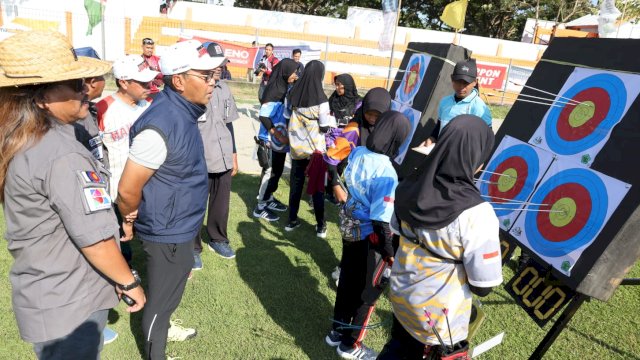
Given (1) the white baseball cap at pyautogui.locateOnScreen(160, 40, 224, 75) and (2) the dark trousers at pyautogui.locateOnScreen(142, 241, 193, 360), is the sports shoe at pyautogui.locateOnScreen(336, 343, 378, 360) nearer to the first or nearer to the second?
(2) the dark trousers at pyautogui.locateOnScreen(142, 241, 193, 360)

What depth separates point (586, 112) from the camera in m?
2.59

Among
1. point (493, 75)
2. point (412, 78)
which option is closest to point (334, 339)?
point (412, 78)

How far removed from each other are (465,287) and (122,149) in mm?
2689

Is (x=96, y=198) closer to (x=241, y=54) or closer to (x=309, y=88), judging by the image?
(x=309, y=88)

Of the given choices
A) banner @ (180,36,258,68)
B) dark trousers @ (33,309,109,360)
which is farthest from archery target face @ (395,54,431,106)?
banner @ (180,36,258,68)

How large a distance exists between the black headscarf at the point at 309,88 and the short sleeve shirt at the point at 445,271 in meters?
2.56


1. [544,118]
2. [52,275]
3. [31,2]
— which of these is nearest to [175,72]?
[52,275]

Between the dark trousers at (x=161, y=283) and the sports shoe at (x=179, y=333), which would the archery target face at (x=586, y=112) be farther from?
the sports shoe at (x=179, y=333)

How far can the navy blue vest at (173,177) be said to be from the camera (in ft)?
6.95

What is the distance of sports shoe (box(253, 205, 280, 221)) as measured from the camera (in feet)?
16.8

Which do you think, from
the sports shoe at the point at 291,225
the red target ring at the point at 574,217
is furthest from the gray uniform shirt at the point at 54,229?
the sports shoe at the point at 291,225

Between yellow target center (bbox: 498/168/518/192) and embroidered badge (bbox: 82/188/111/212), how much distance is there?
2.63m

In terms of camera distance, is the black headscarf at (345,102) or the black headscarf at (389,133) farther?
the black headscarf at (345,102)

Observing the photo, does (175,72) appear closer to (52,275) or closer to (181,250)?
(181,250)
